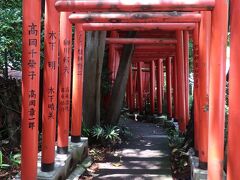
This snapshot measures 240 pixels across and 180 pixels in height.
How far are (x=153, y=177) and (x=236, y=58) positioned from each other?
132 inches

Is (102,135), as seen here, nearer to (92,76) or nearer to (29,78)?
(92,76)

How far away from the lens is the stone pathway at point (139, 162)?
636cm

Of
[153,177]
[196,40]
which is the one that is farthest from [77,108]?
[196,40]

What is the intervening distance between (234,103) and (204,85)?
6.51 feet

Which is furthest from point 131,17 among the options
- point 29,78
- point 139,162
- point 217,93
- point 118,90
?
point 118,90

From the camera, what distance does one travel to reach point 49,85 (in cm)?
514

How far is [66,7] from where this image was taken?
15.5 feet

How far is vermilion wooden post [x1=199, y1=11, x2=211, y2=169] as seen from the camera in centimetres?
522

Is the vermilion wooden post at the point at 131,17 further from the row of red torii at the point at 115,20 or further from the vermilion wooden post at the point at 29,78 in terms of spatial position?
the vermilion wooden post at the point at 29,78

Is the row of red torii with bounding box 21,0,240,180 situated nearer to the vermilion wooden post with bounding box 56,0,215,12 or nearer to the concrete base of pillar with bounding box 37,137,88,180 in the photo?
the vermilion wooden post with bounding box 56,0,215,12

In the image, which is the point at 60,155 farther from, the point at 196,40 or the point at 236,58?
the point at 236,58

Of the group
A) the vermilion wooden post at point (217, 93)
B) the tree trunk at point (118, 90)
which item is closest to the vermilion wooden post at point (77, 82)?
the tree trunk at point (118, 90)

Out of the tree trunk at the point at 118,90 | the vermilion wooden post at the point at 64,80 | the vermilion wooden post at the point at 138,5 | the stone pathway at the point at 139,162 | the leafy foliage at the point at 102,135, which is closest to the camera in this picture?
the vermilion wooden post at the point at 138,5

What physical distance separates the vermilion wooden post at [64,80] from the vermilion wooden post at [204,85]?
2.13 meters
